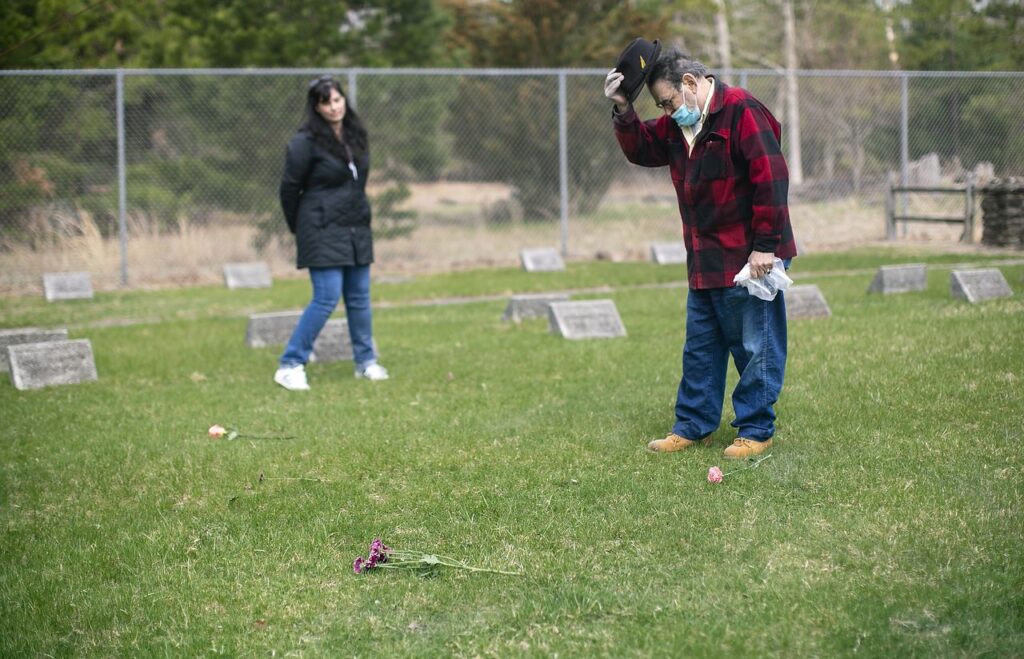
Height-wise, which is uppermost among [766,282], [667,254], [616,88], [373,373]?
[616,88]

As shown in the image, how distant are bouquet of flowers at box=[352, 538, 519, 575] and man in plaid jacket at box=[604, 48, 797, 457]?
1847 mm

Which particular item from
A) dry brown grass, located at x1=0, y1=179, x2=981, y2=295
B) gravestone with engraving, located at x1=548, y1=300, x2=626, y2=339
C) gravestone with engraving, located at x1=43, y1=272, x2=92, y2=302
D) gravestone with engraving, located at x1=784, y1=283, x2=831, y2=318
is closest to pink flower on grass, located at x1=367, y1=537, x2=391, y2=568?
gravestone with engraving, located at x1=548, y1=300, x2=626, y2=339

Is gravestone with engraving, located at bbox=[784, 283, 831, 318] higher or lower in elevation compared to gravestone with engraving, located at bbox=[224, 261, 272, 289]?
higher

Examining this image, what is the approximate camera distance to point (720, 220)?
5.79m

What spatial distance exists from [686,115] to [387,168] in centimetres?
1327

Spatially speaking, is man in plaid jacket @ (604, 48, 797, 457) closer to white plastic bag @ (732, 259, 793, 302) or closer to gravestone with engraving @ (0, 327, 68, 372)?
white plastic bag @ (732, 259, 793, 302)

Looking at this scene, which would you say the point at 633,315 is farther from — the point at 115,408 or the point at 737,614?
the point at 737,614

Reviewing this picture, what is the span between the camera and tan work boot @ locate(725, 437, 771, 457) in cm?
573

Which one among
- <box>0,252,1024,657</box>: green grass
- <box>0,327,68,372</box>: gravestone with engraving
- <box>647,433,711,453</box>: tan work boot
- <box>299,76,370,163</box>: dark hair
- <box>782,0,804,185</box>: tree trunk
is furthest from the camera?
<box>782,0,804,185</box>: tree trunk

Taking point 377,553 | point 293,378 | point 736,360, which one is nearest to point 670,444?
point 736,360

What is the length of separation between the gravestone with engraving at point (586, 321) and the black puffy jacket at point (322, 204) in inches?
83.7

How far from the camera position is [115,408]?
7828 millimetres

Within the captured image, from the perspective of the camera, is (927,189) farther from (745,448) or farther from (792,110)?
(745,448)

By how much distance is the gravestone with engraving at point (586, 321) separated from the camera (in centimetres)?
989
